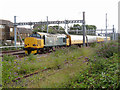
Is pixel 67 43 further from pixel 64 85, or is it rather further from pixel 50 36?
pixel 64 85

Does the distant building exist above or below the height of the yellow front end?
above

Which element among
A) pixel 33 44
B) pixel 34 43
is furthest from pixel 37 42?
pixel 33 44

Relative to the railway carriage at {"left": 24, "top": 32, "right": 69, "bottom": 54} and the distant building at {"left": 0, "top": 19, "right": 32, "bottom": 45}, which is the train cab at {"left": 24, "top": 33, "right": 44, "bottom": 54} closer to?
the railway carriage at {"left": 24, "top": 32, "right": 69, "bottom": 54}

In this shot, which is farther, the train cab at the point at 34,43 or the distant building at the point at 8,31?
the distant building at the point at 8,31

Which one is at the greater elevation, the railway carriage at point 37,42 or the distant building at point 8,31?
the distant building at point 8,31

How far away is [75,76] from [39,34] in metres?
13.3

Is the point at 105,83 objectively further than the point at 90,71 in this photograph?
No

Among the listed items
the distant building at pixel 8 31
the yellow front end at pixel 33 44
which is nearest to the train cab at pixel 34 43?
the yellow front end at pixel 33 44

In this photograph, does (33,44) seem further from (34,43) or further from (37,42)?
(37,42)

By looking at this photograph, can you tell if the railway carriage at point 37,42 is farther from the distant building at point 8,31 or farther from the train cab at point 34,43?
the distant building at point 8,31

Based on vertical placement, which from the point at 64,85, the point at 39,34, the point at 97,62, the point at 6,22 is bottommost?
the point at 64,85

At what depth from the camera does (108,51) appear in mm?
9844

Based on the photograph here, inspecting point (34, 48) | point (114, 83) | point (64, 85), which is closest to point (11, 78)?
point (64, 85)

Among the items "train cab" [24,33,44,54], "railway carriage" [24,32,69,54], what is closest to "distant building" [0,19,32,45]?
"railway carriage" [24,32,69,54]
